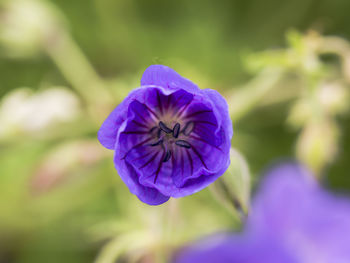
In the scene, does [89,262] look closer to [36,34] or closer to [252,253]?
[252,253]

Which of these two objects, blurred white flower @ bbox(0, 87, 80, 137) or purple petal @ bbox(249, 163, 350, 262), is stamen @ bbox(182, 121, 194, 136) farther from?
purple petal @ bbox(249, 163, 350, 262)

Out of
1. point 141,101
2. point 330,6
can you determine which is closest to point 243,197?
point 141,101

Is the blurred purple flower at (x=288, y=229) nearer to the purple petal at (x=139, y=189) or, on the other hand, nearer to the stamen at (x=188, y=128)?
the stamen at (x=188, y=128)

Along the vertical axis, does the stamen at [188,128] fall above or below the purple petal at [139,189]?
above

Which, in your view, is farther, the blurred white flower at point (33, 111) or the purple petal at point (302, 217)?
the purple petal at point (302, 217)

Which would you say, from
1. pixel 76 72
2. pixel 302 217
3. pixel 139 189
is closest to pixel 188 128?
pixel 139 189

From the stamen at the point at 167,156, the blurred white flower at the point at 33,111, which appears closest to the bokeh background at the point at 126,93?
the blurred white flower at the point at 33,111

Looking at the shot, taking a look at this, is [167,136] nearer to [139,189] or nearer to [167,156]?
[167,156]

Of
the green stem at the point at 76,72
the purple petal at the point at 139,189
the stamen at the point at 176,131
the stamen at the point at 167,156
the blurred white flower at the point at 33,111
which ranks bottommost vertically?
the purple petal at the point at 139,189

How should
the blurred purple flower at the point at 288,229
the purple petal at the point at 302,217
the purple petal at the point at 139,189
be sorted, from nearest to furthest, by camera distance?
the purple petal at the point at 139,189, the blurred purple flower at the point at 288,229, the purple petal at the point at 302,217

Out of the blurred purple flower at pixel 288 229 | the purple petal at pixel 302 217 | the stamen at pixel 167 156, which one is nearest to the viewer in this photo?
the stamen at pixel 167 156
